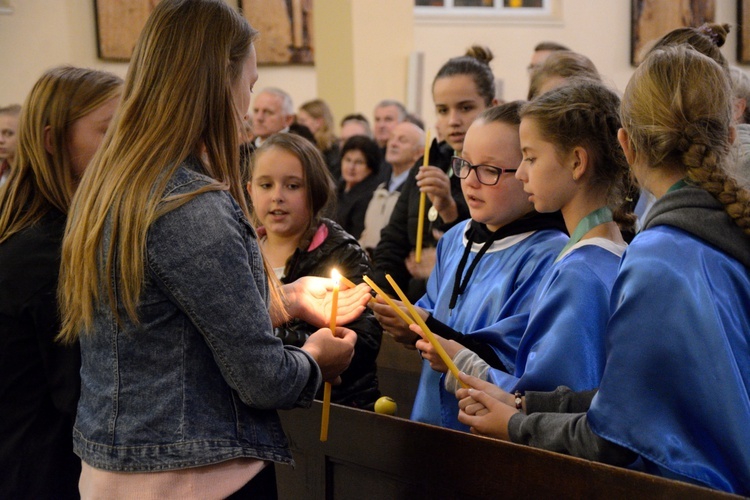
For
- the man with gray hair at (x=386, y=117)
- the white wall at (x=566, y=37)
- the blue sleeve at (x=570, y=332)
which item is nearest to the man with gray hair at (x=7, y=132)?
the man with gray hair at (x=386, y=117)

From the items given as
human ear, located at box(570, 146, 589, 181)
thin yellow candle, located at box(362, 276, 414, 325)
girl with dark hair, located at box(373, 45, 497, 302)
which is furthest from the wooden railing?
girl with dark hair, located at box(373, 45, 497, 302)

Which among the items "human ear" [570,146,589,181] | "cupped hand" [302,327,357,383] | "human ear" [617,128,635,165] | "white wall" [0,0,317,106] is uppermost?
"white wall" [0,0,317,106]

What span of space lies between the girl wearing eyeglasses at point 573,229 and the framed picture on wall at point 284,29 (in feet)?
31.0

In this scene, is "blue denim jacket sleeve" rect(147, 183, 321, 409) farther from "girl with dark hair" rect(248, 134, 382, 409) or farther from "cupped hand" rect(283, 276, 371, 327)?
"girl with dark hair" rect(248, 134, 382, 409)

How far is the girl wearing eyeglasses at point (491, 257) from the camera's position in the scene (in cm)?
249

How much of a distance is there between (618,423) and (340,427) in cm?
96

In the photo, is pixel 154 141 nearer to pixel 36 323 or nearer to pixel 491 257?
pixel 36 323

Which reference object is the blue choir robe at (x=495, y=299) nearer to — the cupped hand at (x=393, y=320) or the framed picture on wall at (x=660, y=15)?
the cupped hand at (x=393, y=320)

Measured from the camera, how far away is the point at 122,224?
1.68 m

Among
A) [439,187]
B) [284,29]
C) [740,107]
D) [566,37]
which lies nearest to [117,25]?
[284,29]

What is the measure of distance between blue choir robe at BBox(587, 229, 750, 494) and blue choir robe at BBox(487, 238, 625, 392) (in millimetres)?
335

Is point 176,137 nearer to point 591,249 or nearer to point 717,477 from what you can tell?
point 591,249

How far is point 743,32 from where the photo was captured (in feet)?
43.4

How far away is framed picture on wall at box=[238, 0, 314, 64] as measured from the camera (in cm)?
1139
